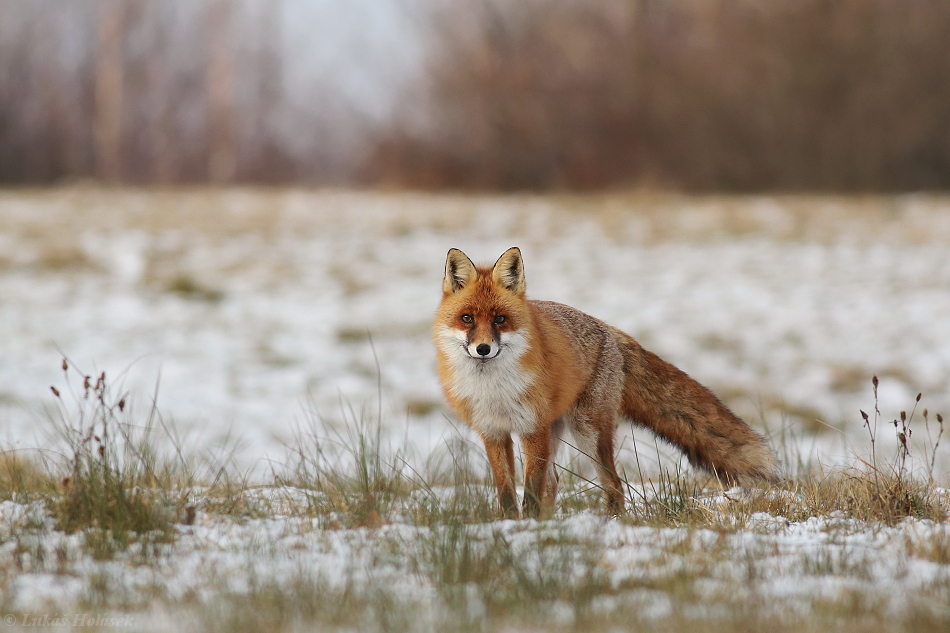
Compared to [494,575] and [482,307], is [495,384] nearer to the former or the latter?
[482,307]

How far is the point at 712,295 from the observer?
12.6m

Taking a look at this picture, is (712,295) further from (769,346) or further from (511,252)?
(511,252)

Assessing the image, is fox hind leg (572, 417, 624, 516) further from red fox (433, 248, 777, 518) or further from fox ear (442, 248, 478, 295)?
fox ear (442, 248, 478, 295)

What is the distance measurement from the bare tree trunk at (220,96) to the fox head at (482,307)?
31583 millimetres

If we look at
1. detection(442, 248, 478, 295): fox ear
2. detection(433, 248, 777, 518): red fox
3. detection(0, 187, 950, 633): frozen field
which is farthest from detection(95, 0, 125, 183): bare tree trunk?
detection(433, 248, 777, 518): red fox

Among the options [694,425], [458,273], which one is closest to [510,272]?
[458,273]

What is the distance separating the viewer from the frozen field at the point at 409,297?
9.35 meters

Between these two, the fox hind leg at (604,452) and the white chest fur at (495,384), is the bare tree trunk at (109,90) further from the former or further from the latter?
the fox hind leg at (604,452)

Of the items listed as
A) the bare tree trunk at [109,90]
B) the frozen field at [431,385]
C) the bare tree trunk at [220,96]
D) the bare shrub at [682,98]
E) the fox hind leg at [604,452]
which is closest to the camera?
the frozen field at [431,385]

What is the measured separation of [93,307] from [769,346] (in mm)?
9683

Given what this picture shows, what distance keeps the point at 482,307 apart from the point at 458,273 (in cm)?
30

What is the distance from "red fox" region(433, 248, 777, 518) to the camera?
3.83 m

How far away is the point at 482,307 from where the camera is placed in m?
3.80

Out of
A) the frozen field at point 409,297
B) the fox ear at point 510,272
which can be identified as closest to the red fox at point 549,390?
the fox ear at point 510,272
